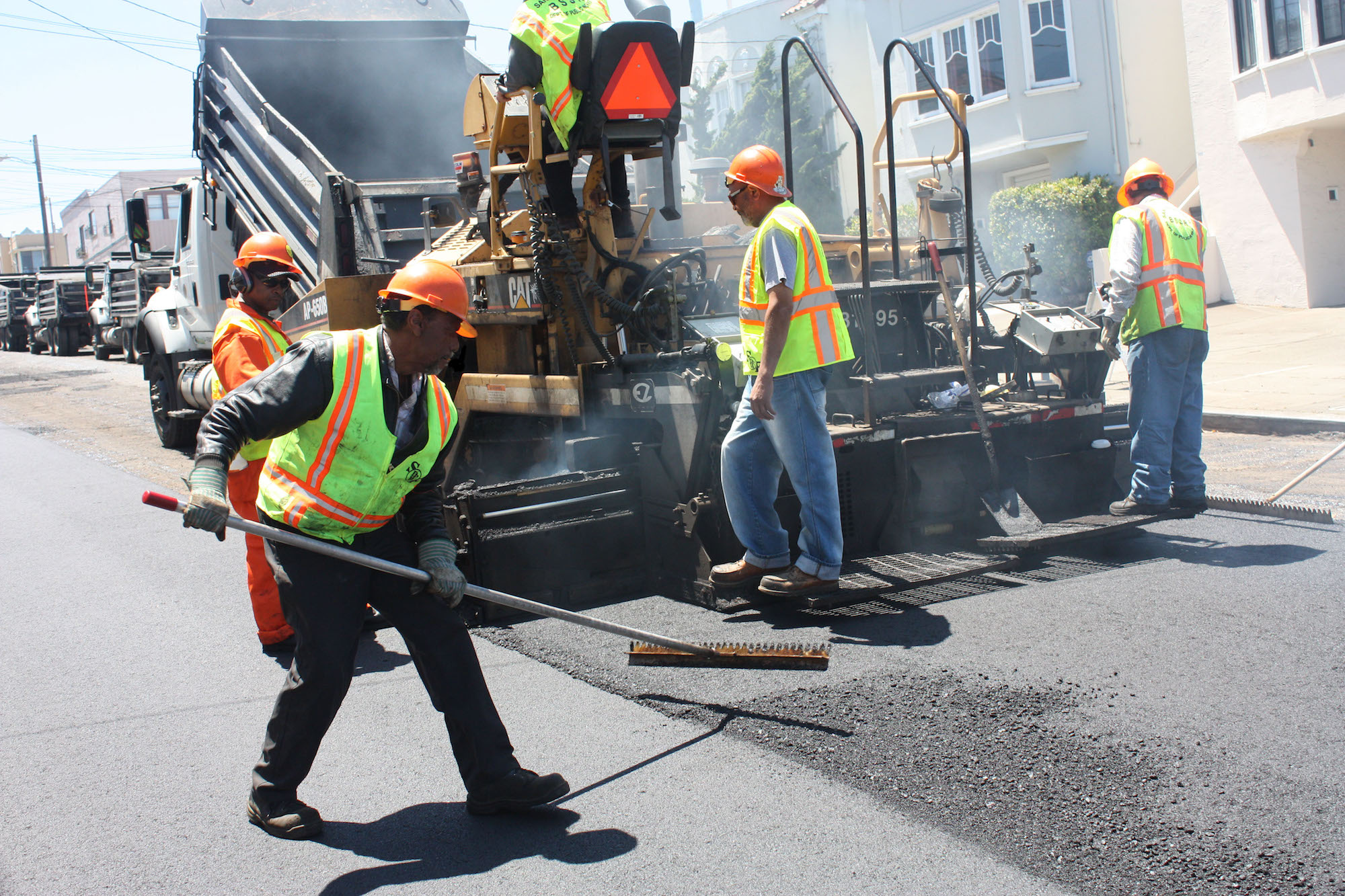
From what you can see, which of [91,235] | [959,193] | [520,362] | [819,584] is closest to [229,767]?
[819,584]

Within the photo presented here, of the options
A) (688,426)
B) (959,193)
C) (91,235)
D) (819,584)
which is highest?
(91,235)

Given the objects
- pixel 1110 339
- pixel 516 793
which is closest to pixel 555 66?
pixel 1110 339

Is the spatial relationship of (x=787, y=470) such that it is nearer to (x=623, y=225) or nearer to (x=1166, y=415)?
(x=623, y=225)

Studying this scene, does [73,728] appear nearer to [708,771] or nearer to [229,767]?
[229,767]

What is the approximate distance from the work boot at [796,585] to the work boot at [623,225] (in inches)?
91.7

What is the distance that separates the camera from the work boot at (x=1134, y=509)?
5672 millimetres

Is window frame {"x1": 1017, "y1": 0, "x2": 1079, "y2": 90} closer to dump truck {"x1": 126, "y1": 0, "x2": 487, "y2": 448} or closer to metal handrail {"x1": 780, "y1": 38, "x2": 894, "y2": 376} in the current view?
dump truck {"x1": 126, "y1": 0, "x2": 487, "y2": 448}

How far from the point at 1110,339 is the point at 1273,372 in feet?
19.9

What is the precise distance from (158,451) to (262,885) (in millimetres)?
9302

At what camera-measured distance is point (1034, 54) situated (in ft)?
65.6

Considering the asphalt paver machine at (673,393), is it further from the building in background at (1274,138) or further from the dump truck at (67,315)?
the dump truck at (67,315)

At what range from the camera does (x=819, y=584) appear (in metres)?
4.75

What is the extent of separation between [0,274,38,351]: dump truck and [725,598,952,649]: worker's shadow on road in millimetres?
31622

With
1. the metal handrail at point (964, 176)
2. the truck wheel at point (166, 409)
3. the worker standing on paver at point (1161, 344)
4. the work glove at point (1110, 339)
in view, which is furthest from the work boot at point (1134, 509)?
the truck wheel at point (166, 409)
